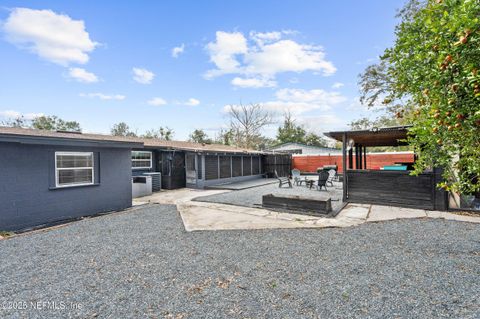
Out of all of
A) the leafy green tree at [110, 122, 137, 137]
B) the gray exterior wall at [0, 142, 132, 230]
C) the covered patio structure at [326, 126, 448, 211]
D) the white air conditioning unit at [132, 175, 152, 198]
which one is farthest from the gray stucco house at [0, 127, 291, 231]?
the leafy green tree at [110, 122, 137, 137]

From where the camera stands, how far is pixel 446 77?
97.0 inches

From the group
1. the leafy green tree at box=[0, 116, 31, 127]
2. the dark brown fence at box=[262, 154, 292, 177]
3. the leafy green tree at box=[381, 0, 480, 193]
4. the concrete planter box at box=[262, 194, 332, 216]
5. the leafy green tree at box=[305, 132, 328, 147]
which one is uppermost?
the leafy green tree at box=[0, 116, 31, 127]

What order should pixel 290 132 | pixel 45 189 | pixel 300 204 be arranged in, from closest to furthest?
pixel 45 189 < pixel 300 204 < pixel 290 132

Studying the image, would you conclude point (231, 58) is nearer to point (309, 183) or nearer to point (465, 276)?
point (309, 183)

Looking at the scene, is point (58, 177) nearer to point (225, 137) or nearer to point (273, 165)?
point (273, 165)

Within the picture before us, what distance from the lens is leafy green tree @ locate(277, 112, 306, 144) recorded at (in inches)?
1617

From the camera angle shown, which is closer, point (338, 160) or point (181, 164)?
point (181, 164)

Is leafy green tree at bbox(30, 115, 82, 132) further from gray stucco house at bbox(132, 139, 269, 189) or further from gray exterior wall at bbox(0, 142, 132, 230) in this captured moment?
gray exterior wall at bbox(0, 142, 132, 230)

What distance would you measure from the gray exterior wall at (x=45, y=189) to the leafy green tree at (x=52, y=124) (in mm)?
29321

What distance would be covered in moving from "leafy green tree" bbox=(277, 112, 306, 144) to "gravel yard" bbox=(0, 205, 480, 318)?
120ft

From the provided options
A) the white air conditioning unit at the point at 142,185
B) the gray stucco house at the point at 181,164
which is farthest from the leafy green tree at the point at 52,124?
the white air conditioning unit at the point at 142,185

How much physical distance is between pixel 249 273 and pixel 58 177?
6205 mm

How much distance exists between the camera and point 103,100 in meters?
24.1

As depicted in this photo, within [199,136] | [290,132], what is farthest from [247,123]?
[290,132]
